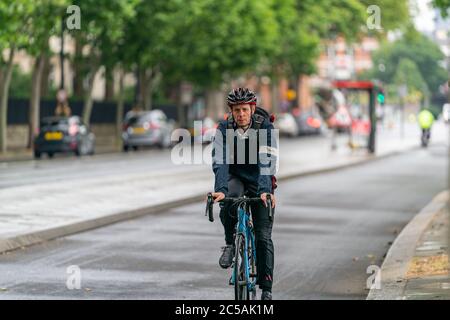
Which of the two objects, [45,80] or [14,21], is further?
[45,80]

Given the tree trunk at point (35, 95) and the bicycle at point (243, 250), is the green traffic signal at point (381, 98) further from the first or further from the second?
the bicycle at point (243, 250)

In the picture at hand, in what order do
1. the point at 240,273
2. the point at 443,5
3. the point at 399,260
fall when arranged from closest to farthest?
1. the point at 240,273
2. the point at 399,260
3. the point at 443,5

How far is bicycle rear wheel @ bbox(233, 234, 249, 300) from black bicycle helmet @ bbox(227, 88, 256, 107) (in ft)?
3.24

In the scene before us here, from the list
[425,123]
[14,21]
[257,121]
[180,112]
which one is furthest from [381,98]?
[257,121]

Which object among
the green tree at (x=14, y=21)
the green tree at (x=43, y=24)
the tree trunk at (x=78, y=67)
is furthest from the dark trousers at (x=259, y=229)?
the tree trunk at (x=78, y=67)

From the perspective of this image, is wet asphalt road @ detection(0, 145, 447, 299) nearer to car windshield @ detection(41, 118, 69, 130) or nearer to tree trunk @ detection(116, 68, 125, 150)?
car windshield @ detection(41, 118, 69, 130)

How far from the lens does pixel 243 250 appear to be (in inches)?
381

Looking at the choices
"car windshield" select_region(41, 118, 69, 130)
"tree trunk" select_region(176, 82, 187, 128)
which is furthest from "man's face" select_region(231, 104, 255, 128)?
"tree trunk" select_region(176, 82, 187, 128)

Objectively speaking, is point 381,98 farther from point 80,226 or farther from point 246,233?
point 246,233

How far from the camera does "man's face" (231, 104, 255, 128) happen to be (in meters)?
9.66

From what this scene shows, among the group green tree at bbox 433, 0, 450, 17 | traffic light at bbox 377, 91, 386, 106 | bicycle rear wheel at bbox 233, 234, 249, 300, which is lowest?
bicycle rear wheel at bbox 233, 234, 249, 300

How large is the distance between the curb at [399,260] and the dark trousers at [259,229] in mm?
996

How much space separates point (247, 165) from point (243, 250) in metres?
0.68

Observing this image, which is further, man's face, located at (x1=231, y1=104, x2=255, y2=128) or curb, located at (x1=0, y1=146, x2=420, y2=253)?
curb, located at (x1=0, y1=146, x2=420, y2=253)
